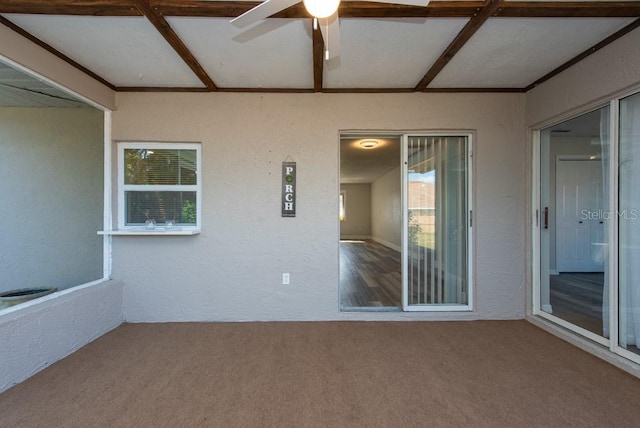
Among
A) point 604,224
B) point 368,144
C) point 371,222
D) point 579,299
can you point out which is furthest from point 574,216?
point 371,222

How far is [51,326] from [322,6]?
2.99 meters

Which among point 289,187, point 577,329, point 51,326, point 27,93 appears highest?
point 27,93

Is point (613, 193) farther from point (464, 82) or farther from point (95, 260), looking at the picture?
point (95, 260)

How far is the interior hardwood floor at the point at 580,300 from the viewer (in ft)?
8.86

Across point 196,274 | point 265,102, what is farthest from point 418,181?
point 196,274

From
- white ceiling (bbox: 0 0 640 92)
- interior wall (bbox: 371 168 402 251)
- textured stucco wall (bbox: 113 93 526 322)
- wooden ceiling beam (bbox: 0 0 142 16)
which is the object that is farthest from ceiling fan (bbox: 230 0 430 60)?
interior wall (bbox: 371 168 402 251)

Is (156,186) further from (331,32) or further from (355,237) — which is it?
(355,237)

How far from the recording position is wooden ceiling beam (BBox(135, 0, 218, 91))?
1876 millimetres

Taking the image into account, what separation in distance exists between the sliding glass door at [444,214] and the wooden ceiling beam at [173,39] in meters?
2.23

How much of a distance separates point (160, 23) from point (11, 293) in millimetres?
3129

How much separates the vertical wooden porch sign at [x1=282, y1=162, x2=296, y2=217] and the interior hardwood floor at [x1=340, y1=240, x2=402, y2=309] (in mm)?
1328

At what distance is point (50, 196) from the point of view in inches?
137

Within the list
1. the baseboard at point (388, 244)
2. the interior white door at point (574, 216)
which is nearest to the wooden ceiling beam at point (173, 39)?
the interior white door at point (574, 216)

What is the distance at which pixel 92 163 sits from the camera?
3516 mm
